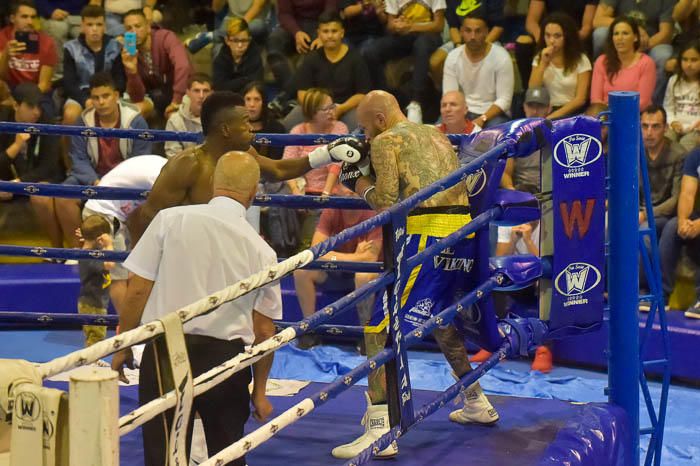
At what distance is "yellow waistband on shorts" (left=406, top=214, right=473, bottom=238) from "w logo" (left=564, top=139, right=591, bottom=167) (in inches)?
15.4

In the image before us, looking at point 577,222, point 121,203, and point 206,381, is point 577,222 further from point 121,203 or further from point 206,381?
point 121,203

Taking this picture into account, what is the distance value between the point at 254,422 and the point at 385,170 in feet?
3.29

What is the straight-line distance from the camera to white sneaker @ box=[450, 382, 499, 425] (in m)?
4.05

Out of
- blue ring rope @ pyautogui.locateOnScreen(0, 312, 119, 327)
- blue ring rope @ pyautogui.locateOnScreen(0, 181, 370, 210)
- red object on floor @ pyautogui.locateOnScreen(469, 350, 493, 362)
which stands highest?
blue ring rope @ pyautogui.locateOnScreen(0, 181, 370, 210)

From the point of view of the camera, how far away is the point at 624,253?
3930 mm

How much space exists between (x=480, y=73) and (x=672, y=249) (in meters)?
1.97

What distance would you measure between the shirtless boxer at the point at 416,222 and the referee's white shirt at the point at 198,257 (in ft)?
2.23

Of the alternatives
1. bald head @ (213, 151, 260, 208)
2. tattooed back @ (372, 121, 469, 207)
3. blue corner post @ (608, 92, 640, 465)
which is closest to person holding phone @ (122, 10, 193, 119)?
tattooed back @ (372, 121, 469, 207)

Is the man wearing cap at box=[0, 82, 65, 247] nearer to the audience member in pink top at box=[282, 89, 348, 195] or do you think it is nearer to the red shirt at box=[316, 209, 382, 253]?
the audience member in pink top at box=[282, 89, 348, 195]

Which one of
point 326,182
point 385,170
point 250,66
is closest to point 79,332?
point 326,182

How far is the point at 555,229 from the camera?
12.5 feet

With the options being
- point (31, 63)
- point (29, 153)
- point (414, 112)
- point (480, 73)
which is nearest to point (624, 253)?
point (480, 73)

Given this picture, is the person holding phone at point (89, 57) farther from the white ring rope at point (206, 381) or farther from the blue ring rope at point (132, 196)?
the white ring rope at point (206, 381)

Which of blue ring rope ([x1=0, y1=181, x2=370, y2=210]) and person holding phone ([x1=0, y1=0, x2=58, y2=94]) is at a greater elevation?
person holding phone ([x1=0, y1=0, x2=58, y2=94])
